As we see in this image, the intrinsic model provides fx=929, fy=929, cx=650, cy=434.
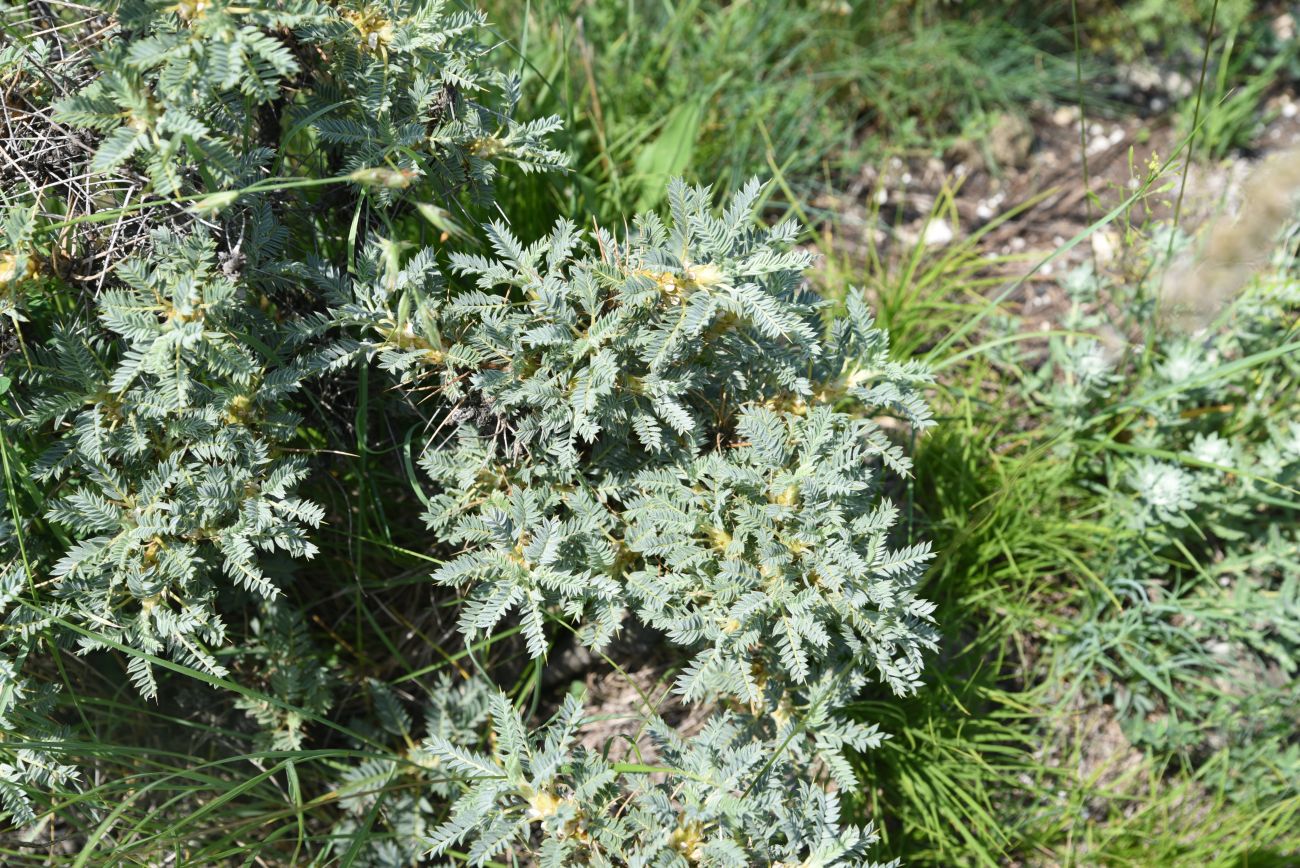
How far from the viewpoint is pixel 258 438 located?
1609mm

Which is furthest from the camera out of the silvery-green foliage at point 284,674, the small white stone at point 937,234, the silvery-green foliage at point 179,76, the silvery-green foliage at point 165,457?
the small white stone at point 937,234

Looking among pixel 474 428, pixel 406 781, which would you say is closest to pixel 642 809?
pixel 406 781

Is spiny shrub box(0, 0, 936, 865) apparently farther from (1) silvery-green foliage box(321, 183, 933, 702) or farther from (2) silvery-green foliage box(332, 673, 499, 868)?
(2) silvery-green foliage box(332, 673, 499, 868)

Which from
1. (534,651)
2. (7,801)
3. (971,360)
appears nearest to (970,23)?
(971,360)

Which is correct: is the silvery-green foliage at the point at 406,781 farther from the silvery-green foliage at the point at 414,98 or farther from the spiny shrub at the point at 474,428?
the silvery-green foliage at the point at 414,98

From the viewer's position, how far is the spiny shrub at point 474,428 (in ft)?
4.97

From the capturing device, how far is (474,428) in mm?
1710

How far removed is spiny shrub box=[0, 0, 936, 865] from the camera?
152cm

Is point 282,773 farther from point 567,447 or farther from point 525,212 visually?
point 525,212

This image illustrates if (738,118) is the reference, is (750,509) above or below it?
below

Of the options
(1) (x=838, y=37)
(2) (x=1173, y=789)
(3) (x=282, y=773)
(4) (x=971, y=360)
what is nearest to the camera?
(3) (x=282, y=773)

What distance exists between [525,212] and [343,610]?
104 centimetres

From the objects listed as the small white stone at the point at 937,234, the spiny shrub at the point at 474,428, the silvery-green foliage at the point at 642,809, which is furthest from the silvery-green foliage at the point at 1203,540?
the silvery-green foliage at the point at 642,809

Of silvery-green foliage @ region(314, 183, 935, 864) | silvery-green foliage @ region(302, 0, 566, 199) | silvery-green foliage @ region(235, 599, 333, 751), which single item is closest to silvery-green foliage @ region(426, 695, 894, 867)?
silvery-green foliage @ region(314, 183, 935, 864)
